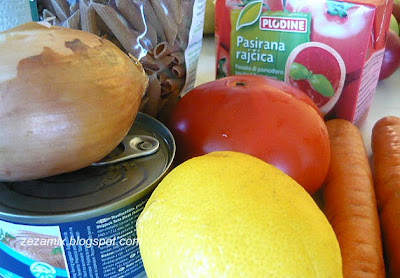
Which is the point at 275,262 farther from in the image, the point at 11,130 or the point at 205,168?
the point at 11,130

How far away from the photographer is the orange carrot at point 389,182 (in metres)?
0.49

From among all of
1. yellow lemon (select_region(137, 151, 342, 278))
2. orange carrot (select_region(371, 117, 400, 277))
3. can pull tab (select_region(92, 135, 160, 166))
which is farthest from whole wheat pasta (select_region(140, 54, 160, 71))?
orange carrot (select_region(371, 117, 400, 277))

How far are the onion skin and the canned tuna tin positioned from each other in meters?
0.03

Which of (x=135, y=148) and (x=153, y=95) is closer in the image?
(x=135, y=148)

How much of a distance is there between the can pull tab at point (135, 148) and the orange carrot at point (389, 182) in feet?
1.05

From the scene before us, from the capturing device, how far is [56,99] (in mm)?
339

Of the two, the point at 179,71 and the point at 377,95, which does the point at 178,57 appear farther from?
the point at 377,95

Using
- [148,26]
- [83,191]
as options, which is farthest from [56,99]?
[148,26]

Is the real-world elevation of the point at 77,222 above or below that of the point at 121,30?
below

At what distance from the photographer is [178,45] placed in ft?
1.78

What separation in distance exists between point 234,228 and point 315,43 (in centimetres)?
48

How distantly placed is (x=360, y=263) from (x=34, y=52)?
1.39 feet

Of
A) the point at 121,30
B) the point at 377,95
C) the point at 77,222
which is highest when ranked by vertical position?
the point at 121,30

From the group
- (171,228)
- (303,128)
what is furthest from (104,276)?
(303,128)
